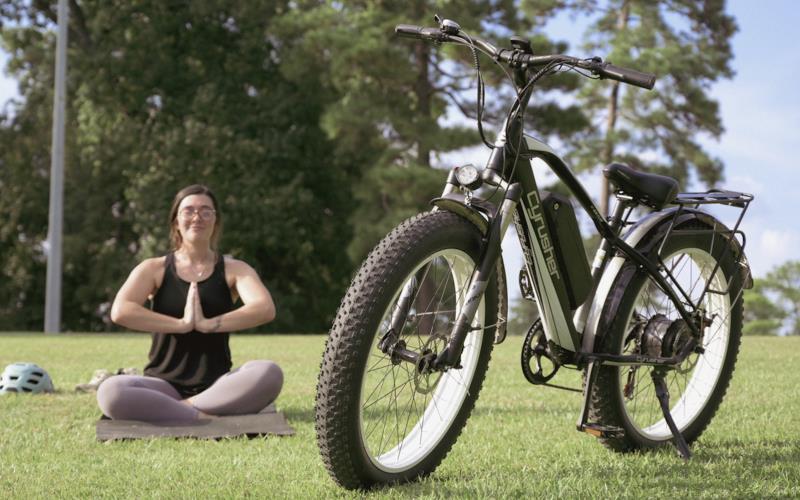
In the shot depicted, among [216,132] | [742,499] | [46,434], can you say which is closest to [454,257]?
[742,499]

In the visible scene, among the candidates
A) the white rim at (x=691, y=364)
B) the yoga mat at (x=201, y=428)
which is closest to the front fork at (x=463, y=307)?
the white rim at (x=691, y=364)

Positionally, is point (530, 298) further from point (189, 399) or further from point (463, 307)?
point (189, 399)

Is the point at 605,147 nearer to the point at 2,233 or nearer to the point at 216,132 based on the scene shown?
the point at 216,132

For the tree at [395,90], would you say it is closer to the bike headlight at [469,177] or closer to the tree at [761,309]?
the tree at [761,309]

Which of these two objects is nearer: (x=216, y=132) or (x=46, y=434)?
(x=46, y=434)

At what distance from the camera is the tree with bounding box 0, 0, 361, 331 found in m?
25.3

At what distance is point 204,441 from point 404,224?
2.08 metres

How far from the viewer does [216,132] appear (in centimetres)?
2528

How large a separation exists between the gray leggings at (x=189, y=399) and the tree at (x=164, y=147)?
19415 millimetres

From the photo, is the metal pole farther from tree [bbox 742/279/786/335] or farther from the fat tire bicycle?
tree [bbox 742/279/786/335]

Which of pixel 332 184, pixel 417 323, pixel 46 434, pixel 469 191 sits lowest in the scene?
pixel 46 434

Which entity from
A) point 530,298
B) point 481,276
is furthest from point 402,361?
point 530,298

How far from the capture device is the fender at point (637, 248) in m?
4.09

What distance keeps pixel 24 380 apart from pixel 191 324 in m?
2.54
